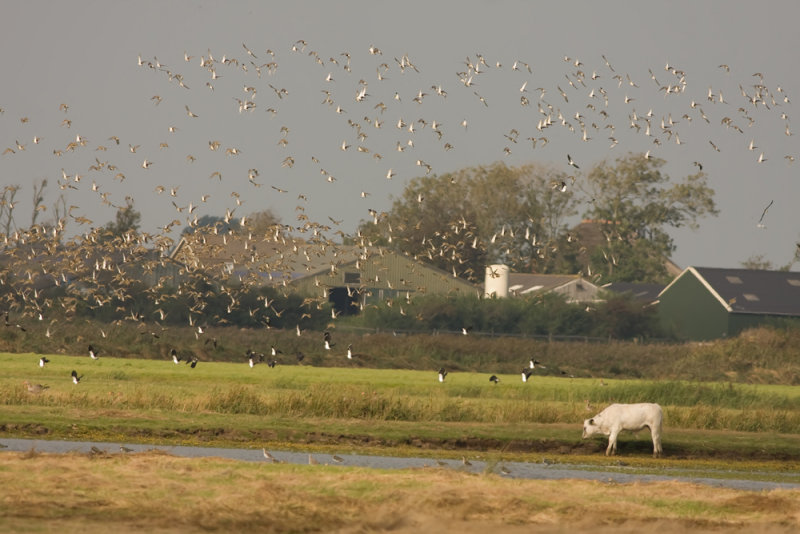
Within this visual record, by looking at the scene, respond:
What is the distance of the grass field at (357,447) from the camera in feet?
67.6

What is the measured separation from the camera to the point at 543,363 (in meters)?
75.4

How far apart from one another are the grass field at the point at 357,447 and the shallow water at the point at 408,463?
4.21ft

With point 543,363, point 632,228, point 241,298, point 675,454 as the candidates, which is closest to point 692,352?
point 543,363

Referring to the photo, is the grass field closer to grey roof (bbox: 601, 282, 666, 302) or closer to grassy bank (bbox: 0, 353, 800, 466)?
grassy bank (bbox: 0, 353, 800, 466)

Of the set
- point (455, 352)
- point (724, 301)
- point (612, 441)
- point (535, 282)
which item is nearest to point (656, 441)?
point (612, 441)

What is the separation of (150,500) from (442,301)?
7983 centimetres

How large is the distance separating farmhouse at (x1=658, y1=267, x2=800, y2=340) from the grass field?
120ft

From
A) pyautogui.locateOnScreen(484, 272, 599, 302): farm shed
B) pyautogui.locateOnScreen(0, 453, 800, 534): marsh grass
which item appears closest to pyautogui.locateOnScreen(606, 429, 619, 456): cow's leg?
pyautogui.locateOnScreen(0, 453, 800, 534): marsh grass

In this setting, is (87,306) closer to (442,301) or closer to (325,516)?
(442,301)

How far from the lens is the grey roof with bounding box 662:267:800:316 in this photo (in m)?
101

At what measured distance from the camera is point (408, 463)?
32031mm

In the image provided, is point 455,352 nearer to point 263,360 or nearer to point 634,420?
point 263,360

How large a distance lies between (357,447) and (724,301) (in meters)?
70.2

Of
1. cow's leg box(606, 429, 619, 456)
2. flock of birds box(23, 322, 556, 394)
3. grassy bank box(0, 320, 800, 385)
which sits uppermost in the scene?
grassy bank box(0, 320, 800, 385)
